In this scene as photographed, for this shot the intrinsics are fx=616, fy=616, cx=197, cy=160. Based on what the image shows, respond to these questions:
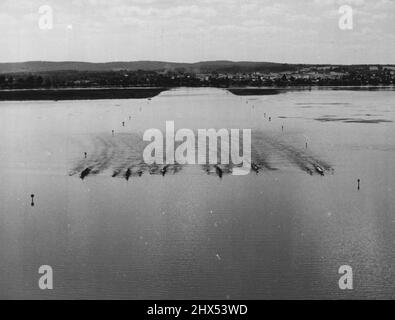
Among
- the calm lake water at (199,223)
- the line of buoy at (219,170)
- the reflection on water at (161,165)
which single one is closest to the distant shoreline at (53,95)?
the calm lake water at (199,223)

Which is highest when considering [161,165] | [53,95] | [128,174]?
[53,95]

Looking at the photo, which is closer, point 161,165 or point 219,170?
point 219,170

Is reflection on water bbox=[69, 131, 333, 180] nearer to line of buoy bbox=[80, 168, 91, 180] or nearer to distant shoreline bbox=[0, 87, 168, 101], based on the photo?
line of buoy bbox=[80, 168, 91, 180]

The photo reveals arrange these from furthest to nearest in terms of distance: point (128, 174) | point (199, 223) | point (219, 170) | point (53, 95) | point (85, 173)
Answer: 1. point (53, 95)
2. point (219, 170)
3. point (85, 173)
4. point (128, 174)
5. point (199, 223)

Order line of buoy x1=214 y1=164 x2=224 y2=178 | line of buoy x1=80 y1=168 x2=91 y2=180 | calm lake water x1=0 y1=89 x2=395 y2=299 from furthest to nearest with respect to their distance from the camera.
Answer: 1. line of buoy x1=214 y1=164 x2=224 y2=178
2. line of buoy x1=80 y1=168 x2=91 y2=180
3. calm lake water x1=0 y1=89 x2=395 y2=299

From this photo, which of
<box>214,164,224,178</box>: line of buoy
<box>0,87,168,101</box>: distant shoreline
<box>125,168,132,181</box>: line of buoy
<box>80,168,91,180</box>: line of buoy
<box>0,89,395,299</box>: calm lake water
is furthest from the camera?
<box>0,87,168,101</box>: distant shoreline

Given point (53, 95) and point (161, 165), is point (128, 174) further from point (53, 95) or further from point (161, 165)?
point (53, 95)

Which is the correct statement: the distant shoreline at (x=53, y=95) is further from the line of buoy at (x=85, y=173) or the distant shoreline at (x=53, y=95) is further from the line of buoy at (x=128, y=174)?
the line of buoy at (x=128, y=174)

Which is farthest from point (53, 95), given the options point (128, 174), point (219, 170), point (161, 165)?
point (219, 170)

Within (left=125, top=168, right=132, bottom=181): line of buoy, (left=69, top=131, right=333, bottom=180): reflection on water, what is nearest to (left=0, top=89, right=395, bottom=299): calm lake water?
(left=69, top=131, right=333, bottom=180): reflection on water
